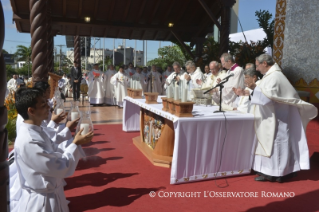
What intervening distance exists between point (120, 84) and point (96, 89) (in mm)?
1162

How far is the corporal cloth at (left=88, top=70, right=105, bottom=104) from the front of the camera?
13281mm

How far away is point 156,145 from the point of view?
4.89 meters

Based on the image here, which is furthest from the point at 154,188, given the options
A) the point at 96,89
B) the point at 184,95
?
the point at 96,89

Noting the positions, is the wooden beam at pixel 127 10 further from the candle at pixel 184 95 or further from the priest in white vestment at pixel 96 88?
the candle at pixel 184 95

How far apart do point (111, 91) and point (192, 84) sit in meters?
7.22

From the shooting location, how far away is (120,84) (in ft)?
42.5

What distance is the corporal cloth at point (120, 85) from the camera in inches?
502

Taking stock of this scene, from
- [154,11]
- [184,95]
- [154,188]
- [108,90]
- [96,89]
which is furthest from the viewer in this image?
[108,90]

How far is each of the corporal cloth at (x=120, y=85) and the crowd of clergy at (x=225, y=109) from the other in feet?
19.6

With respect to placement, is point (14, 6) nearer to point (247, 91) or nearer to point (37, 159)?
point (247, 91)

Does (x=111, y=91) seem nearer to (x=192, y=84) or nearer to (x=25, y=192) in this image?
(x=192, y=84)

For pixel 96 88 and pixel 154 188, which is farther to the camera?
pixel 96 88

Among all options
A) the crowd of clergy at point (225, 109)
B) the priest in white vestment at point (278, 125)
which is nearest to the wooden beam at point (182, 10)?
the crowd of clergy at point (225, 109)

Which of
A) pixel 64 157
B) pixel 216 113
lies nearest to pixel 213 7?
pixel 216 113
